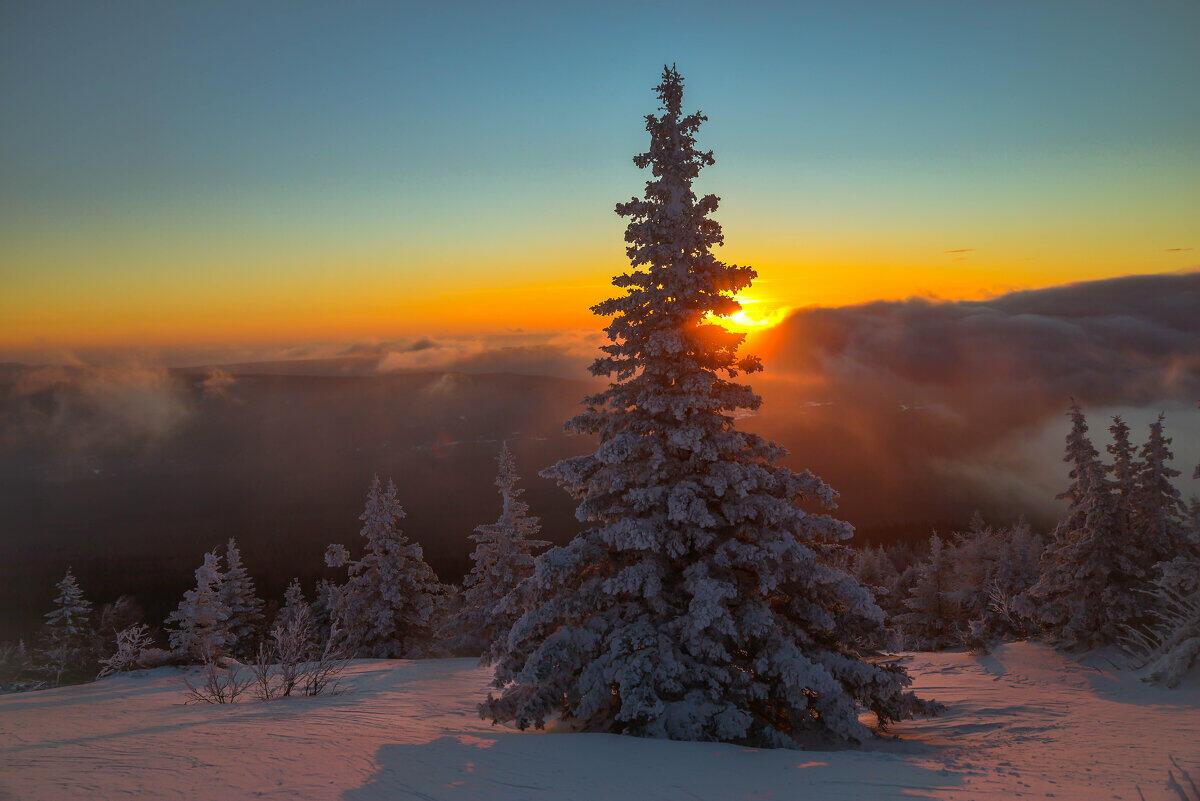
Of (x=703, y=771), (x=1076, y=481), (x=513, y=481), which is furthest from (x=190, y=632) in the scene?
(x=1076, y=481)

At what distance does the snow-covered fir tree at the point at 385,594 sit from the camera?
35.0 meters

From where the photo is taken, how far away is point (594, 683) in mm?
11477

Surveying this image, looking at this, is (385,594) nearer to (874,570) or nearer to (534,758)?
(534,758)

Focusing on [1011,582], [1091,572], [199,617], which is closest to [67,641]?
[199,617]

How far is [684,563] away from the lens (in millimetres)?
12562

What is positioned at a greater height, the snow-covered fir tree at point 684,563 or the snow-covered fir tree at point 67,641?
the snow-covered fir tree at point 684,563

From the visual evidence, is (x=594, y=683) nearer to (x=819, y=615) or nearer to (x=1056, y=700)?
(x=819, y=615)

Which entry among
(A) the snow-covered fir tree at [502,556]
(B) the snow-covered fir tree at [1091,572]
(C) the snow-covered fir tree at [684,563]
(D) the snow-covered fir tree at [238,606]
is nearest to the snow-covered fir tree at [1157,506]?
(B) the snow-covered fir tree at [1091,572]

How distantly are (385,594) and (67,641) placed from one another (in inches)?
1614

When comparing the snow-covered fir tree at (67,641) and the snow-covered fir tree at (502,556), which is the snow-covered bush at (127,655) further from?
the snow-covered fir tree at (67,641)

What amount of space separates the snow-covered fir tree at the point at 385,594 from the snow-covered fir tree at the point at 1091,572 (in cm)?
2796

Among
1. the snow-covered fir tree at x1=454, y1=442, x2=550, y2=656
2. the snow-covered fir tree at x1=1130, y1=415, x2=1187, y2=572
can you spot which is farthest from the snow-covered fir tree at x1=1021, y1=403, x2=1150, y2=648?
the snow-covered fir tree at x1=454, y1=442, x2=550, y2=656

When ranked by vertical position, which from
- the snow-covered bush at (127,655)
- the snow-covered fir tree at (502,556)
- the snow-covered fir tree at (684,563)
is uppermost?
the snow-covered fir tree at (684,563)

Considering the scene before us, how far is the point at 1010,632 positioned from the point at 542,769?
116 feet
